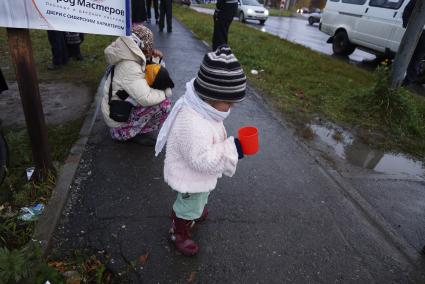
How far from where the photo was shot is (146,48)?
3.33 m

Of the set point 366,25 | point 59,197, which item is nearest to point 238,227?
point 59,197

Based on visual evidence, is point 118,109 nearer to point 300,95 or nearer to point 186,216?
point 186,216

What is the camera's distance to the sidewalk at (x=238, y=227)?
7.57ft

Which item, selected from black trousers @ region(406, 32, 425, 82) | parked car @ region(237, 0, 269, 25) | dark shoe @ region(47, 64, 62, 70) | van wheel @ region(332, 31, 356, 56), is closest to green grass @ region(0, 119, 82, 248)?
dark shoe @ region(47, 64, 62, 70)

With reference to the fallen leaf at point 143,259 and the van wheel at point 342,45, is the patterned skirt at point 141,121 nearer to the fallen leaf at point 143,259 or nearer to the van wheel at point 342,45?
the fallen leaf at point 143,259

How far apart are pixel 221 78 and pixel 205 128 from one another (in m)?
0.30

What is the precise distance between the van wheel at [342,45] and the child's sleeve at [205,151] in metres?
10.1

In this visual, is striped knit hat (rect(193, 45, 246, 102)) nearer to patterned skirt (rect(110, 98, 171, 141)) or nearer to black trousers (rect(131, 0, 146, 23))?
patterned skirt (rect(110, 98, 171, 141))

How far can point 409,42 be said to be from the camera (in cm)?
511

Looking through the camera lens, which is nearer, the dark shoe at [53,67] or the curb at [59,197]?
the curb at [59,197]

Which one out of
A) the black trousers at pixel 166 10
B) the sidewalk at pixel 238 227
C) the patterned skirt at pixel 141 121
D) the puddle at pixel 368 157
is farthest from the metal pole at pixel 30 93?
the black trousers at pixel 166 10

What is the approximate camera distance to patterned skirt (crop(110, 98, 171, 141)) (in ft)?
11.5

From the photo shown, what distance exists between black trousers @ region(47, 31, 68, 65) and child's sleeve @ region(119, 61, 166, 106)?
10.9ft

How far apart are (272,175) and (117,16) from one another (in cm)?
217
